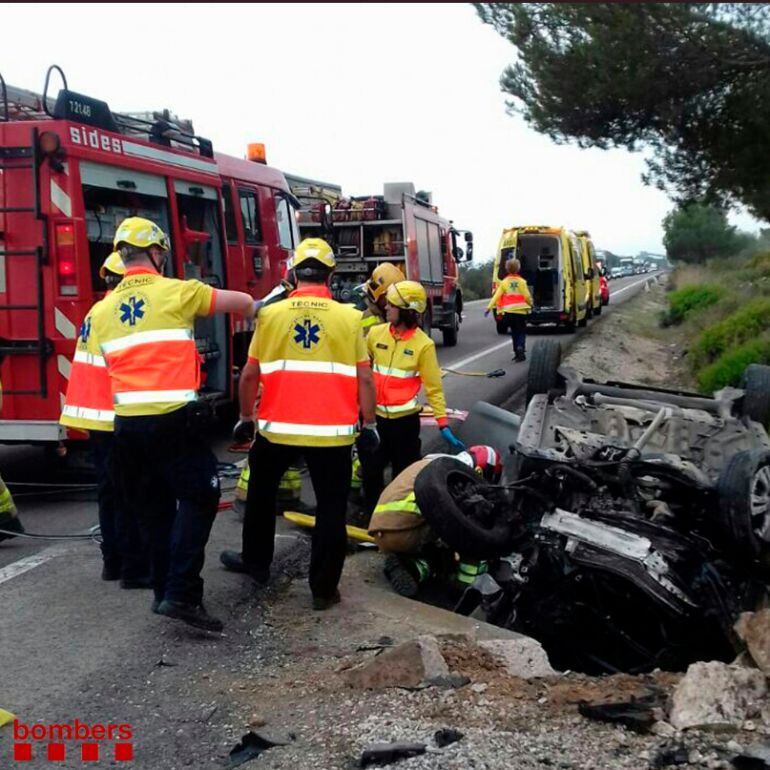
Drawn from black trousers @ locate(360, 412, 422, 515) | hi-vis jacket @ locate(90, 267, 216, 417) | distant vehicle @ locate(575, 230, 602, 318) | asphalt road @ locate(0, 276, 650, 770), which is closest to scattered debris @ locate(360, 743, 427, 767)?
asphalt road @ locate(0, 276, 650, 770)

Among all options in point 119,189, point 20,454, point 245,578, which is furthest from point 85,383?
point 20,454

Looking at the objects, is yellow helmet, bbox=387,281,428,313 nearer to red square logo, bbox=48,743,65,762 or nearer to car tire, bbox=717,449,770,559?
car tire, bbox=717,449,770,559

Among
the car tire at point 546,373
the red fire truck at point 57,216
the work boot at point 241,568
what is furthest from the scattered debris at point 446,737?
the red fire truck at point 57,216

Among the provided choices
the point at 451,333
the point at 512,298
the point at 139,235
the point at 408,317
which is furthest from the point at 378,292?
the point at 451,333

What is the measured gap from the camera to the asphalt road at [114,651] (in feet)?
12.2

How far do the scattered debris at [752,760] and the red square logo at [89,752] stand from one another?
211cm

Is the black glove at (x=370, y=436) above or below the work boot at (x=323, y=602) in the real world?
above

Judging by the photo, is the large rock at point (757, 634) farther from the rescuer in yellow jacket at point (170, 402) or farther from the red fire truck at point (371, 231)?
the red fire truck at point (371, 231)

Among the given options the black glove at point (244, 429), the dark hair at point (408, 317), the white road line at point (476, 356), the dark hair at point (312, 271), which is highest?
the dark hair at point (312, 271)

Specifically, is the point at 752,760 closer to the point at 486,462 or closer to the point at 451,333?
the point at 486,462

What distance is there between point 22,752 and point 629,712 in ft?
6.95

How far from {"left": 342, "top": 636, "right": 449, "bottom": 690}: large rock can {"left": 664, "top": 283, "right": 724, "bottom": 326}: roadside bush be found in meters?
22.6

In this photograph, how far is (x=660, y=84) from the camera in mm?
11992

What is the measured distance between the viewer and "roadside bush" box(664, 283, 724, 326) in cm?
2602
